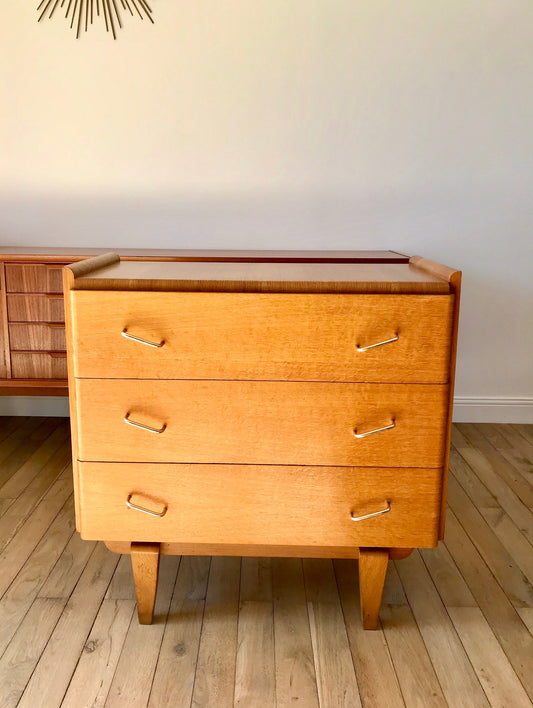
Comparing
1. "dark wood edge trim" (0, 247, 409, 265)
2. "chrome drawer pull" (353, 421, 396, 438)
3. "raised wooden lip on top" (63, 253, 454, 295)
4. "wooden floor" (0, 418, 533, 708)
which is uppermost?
"raised wooden lip on top" (63, 253, 454, 295)

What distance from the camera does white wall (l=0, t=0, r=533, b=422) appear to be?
240 centimetres

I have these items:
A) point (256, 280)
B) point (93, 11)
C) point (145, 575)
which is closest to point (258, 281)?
point (256, 280)

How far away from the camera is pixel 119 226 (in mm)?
2551

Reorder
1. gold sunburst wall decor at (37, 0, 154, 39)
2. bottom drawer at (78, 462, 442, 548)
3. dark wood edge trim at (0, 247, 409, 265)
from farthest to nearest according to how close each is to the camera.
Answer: gold sunburst wall decor at (37, 0, 154, 39), dark wood edge trim at (0, 247, 409, 265), bottom drawer at (78, 462, 442, 548)

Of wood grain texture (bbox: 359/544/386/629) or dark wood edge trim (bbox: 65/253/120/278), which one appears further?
wood grain texture (bbox: 359/544/386/629)

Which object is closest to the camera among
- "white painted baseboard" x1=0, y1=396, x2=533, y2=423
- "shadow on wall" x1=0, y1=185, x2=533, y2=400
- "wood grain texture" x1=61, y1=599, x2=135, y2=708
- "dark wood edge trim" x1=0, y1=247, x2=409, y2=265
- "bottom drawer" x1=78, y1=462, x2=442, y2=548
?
"wood grain texture" x1=61, y1=599, x2=135, y2=708

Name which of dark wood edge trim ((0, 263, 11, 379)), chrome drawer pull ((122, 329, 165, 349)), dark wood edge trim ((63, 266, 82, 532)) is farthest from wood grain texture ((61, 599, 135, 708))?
dark wood edge trim ((0, 263, 11, 379))

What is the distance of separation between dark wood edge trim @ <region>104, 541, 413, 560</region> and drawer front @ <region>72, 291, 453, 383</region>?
0.37m

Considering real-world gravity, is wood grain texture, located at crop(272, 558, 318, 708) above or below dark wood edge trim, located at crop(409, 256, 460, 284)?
below

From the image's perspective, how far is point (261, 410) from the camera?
4.26 feet

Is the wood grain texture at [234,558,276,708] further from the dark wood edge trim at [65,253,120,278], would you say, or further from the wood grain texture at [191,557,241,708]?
the dark wood edge trim at [65,253,120,278]

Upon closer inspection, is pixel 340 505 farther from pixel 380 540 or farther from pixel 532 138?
pixel 532 138

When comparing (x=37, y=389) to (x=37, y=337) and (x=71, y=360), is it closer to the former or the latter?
(x=37, y=337)

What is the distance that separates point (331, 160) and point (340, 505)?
61.4 inches
